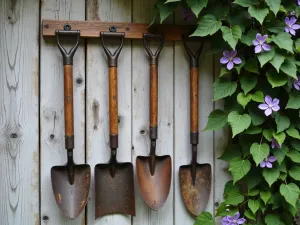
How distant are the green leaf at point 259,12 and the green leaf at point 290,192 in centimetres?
62

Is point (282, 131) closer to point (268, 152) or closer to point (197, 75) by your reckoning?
point (268, 152)

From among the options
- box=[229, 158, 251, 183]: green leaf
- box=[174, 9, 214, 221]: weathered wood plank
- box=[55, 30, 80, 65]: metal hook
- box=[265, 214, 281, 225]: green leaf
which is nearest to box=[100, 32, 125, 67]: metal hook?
box=[55, 30, 80, 65]: metal hook

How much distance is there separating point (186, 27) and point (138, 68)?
261 millimetres

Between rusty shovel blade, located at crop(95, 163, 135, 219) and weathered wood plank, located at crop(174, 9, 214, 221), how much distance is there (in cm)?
21

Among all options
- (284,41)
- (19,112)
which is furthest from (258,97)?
(19,112)

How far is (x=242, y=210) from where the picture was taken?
5.27ft

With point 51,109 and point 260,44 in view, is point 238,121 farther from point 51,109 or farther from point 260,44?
point 51,109

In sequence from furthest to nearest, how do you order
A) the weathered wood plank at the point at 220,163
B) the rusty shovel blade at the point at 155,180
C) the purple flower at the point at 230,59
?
the weathered wood plank at the point at 220,163 → the rusty shovel blade at the point at 155,180 → the purple flower at the point at 230,59

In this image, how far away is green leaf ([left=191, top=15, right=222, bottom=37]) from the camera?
1.39 metres

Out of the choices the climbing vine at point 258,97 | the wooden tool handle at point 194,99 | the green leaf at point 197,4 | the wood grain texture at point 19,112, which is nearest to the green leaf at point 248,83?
the climbing vine at point 258,97

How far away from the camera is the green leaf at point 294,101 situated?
1412 mm

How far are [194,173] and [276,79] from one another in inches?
20.1

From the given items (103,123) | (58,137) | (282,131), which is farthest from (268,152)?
(58,137)

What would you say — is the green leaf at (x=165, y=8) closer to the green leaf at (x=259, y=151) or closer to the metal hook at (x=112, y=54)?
the metal hook at (x=112, y=54)
